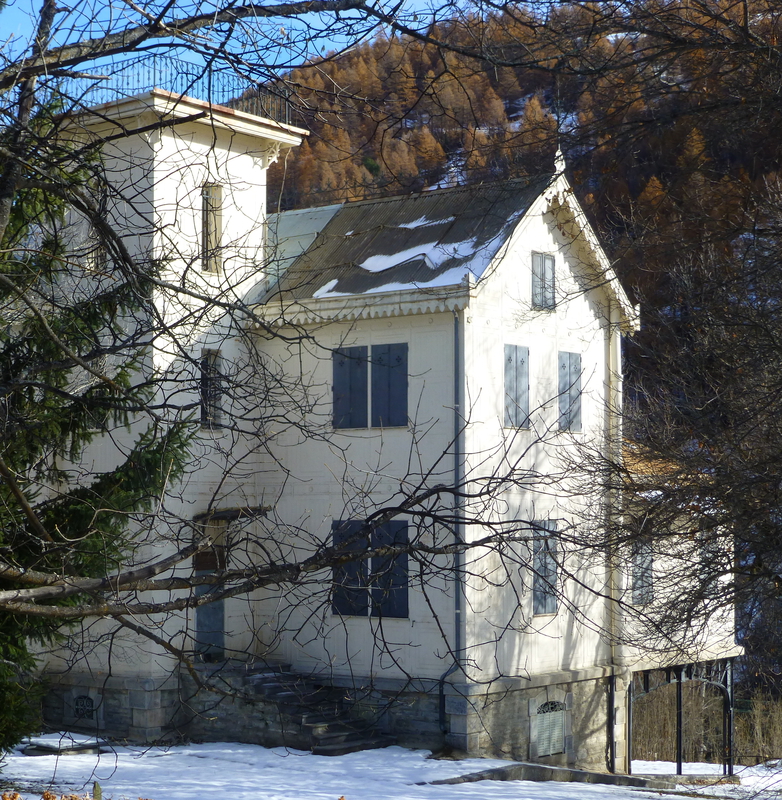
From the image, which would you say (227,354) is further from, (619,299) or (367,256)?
(619,299)

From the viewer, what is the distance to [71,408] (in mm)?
11008

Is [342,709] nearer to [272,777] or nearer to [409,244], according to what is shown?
[272,777]

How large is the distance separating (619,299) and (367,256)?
18.1 feet

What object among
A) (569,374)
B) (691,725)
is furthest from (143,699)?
(691,725)

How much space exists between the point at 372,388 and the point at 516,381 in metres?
2.91

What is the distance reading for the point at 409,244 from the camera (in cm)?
2105

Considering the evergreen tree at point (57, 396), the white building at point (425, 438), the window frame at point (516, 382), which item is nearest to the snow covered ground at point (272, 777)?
the white building at point (425, 438)

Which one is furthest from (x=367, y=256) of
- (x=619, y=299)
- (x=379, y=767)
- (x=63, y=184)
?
(x=63, y=184)

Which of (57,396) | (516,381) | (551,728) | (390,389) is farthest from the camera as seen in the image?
(551,728)

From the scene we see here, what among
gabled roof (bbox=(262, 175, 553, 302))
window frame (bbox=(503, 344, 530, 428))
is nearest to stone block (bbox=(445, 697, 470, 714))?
window frame (bbox=(503, 344, 530, 428))

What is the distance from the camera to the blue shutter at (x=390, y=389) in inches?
781

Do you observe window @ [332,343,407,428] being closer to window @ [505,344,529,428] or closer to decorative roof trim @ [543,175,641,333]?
window @ [505,344,529,428]

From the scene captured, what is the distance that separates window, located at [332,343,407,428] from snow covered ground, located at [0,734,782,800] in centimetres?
610

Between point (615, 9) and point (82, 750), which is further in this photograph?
point (82, 750)
